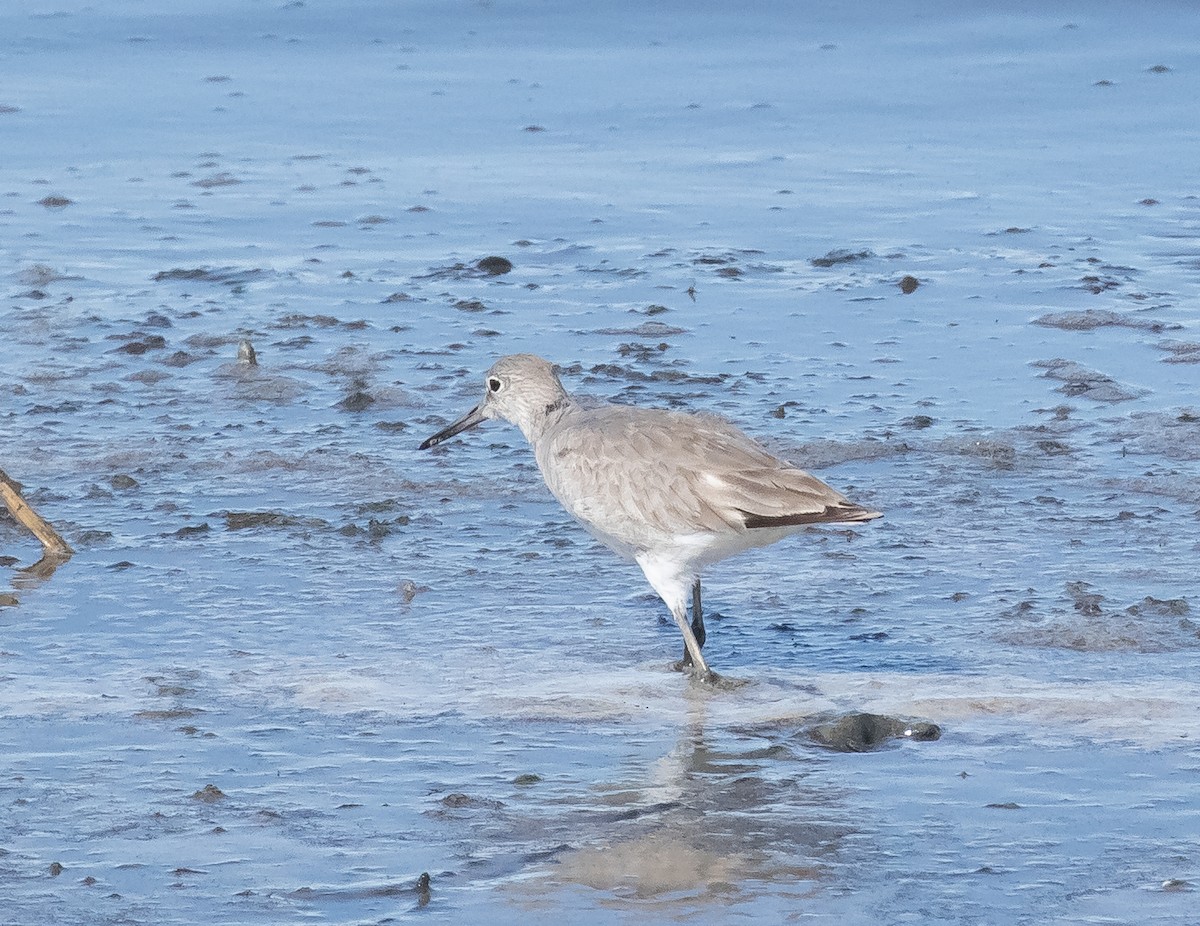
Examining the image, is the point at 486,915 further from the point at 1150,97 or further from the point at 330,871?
the point at 1150,97

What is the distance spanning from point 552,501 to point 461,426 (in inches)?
19.0

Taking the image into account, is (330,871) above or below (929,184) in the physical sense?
below

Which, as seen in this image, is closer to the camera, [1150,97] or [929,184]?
[929,184]

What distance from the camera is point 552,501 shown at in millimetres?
7781

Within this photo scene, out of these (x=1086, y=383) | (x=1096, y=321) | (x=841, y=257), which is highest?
Answer: (x=841, y=257)

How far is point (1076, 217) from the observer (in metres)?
11.4

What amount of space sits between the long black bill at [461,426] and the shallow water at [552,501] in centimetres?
25

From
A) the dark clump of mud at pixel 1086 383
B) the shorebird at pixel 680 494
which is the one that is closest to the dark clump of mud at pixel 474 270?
the dark clump of mud at pixel 1086 383

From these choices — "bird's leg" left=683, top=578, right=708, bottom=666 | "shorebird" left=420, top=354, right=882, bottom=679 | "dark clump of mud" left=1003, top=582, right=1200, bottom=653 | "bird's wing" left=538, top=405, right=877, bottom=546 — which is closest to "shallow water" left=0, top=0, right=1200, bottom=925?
"dark clump of mud" left=1003, top=582, right=1200, bottom=653

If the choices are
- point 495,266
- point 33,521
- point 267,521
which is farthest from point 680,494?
point 495,266

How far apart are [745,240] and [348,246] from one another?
2183mm

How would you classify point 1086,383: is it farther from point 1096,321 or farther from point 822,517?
point 822,517

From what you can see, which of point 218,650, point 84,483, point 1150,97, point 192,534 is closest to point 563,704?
point 218,650

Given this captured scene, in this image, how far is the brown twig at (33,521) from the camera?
6.95 m
